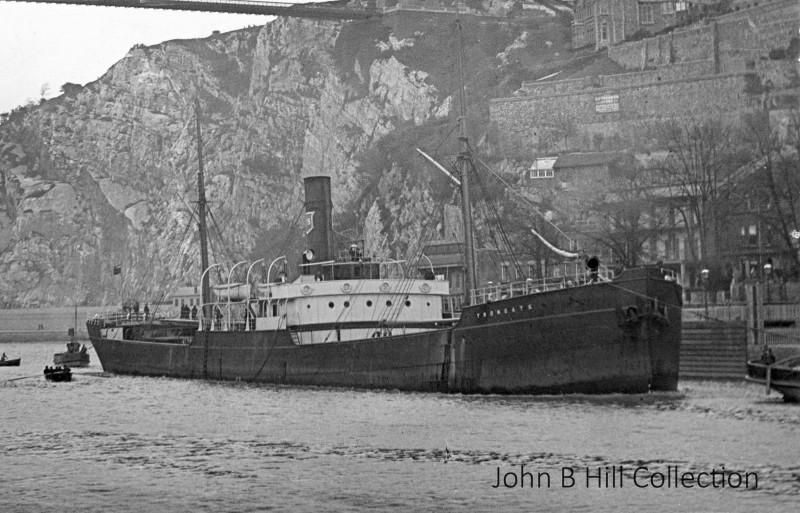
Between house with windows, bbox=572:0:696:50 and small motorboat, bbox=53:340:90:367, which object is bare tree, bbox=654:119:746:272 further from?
small motorboat, bbox=53:340:90:367

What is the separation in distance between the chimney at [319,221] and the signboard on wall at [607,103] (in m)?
59.5

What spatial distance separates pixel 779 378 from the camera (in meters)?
36.2

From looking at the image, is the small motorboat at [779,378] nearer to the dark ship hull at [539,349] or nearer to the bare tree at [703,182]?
the dark ship hull at [539,349]

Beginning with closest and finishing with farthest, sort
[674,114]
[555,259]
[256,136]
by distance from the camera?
[555,259]
[674,114]
[256,136]

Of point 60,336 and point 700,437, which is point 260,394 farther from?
point 60,336

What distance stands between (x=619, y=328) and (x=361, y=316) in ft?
41.7

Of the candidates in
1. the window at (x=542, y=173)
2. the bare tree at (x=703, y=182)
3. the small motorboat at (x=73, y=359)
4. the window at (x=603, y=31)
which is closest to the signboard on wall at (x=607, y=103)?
the window at (x=542, y=173)

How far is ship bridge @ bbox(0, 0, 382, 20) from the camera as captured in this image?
4902 inches

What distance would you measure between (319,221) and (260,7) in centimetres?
9033

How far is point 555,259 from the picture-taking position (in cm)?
7738

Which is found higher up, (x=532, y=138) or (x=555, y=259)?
(x=532, y=138)

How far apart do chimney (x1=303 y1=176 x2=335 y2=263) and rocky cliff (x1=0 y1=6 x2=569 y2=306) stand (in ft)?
185

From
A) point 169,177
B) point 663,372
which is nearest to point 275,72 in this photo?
point 169,177

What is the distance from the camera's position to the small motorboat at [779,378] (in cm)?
3556
